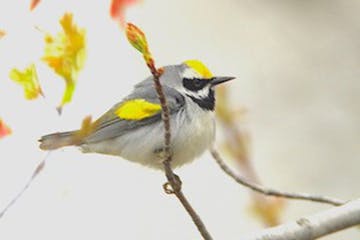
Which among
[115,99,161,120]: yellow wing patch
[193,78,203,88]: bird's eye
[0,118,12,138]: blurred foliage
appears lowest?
[193,78,203,88]: bird's eye

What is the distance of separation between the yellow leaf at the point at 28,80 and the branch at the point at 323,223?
0.74 metres

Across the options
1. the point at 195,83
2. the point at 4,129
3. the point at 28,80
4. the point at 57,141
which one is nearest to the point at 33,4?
the point at 28,80

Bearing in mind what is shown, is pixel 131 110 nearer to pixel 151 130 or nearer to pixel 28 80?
pixel 151 130

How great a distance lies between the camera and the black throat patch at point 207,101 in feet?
10.1

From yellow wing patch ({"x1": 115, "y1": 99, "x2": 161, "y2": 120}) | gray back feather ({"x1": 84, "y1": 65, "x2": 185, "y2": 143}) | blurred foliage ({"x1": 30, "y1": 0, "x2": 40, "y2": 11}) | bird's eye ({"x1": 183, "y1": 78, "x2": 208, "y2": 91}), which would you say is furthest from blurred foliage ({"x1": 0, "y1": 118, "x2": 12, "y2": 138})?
bird's eye ({"x1": 183, "y1": 78, "x2": 208, "y2": 91})

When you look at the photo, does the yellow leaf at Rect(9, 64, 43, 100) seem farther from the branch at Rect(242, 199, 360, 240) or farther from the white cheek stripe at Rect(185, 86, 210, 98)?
the white cheek stripe at Rect(185, 86, 210, 98)

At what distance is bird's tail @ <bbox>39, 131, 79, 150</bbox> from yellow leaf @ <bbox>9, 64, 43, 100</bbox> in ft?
1.15

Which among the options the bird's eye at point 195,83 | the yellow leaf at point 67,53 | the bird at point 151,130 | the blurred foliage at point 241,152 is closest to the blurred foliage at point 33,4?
the yellow leaf at point 67,53

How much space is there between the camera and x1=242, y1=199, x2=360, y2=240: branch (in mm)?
2320

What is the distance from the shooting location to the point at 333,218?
7.75ft

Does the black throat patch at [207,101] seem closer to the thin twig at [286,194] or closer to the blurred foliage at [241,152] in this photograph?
the blurred foliage at [241,152]

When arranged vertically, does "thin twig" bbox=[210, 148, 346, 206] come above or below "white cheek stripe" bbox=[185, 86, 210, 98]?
below

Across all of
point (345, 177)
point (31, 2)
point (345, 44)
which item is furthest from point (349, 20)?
point (31, 2)

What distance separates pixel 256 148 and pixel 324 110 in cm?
51
